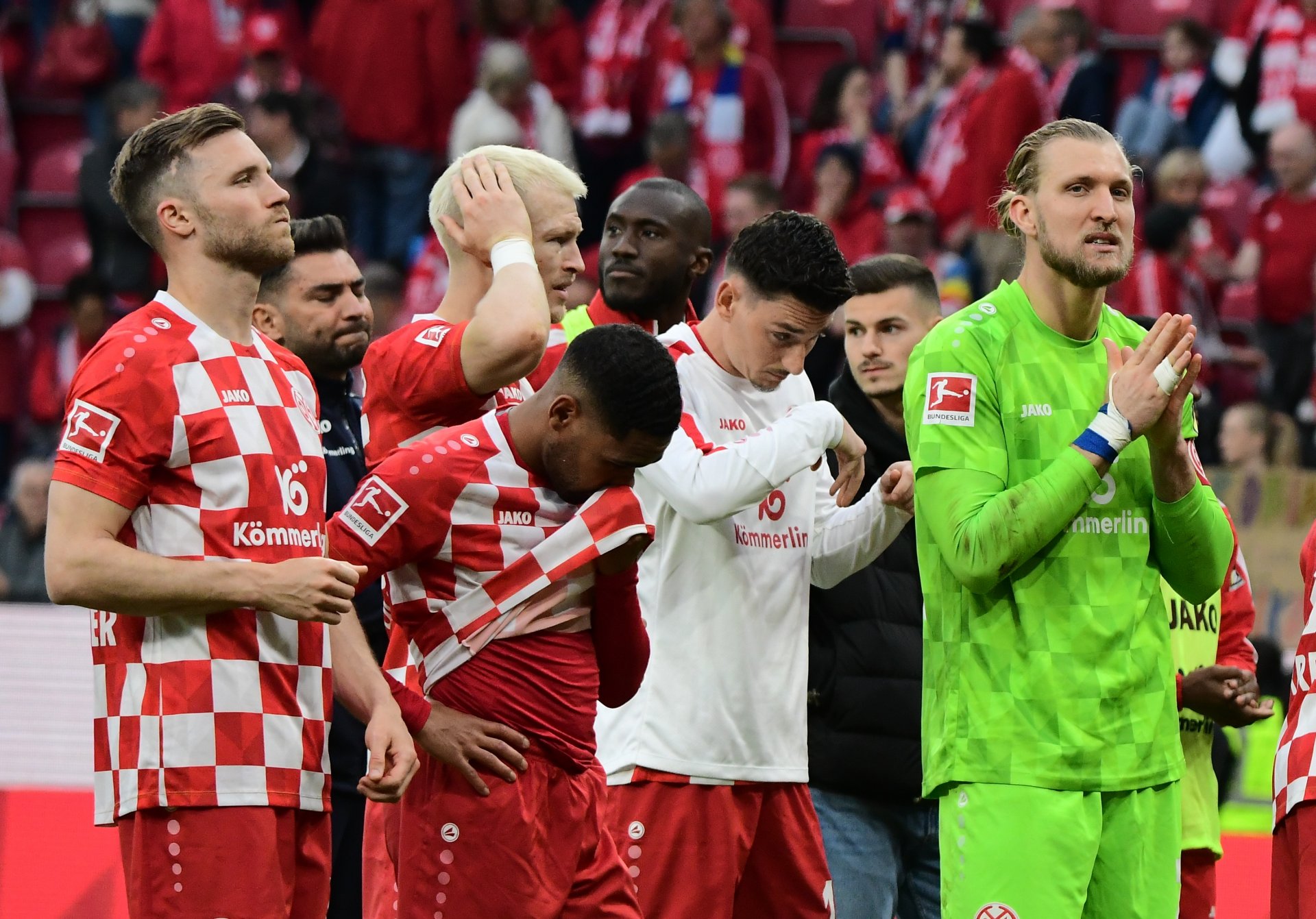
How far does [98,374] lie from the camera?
375cm

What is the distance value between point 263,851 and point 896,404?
2.69 m

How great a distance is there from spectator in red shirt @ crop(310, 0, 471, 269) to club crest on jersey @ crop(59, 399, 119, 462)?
32.8 ft

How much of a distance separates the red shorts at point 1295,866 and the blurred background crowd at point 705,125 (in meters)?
6.21

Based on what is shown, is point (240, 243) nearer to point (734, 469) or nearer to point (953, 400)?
point (734, 469)

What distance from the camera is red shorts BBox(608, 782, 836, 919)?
4.57 metres

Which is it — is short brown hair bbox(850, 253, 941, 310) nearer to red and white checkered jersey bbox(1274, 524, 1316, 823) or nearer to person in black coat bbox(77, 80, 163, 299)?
red and white checkered jersey bbox(1274, 524, 1316, 823)

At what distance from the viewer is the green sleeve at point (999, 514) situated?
4.00 m

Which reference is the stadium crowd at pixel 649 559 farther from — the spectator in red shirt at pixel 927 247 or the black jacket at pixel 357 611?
the spectator in red shirt at pixel 927 247

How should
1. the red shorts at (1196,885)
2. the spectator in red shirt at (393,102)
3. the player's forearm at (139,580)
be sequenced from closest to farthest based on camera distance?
the player's forearm at (139,580) → the red shorts at (1196,885) → the spectator in red shirt at (393,102)

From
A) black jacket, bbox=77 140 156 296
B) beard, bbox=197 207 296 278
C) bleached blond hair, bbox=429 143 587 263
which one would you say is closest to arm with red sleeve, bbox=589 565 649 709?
beard, bbox=197 207 296 278

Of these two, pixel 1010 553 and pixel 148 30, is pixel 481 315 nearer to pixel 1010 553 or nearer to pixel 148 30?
pixel 1010 553

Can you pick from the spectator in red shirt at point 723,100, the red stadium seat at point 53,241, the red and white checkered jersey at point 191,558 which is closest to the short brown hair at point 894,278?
the red and white checkered jersey at point 191,558

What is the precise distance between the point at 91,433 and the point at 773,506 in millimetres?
1835

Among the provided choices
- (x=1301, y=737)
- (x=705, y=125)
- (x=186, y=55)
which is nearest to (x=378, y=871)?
(x=1301, y=737)
